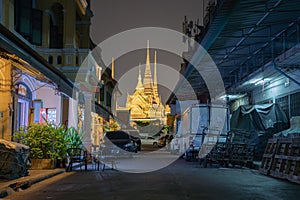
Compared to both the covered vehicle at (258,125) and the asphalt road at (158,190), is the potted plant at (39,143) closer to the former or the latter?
the asphalt road at (158,190)

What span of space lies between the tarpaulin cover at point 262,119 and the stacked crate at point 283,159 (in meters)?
5.93

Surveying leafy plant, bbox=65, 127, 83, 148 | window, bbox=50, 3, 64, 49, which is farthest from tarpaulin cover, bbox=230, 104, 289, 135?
window, bbox=50, 3, 64, 49

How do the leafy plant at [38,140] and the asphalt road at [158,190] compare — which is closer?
the asphalt road at [158,190]

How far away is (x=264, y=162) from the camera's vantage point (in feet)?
55.8

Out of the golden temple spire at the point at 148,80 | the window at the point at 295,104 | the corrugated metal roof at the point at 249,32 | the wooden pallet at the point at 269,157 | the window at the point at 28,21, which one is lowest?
the wooden pallet at the point at 269,157

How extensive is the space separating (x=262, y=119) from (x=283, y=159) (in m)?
8.62

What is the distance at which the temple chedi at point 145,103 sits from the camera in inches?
3948

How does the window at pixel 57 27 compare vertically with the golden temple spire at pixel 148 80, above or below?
below

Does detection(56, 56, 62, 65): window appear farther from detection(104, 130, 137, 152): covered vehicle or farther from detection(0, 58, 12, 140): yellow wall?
detection(0, 58, 12, 140): yellow wall

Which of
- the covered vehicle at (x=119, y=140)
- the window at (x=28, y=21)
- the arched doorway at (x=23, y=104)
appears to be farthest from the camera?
the covered vehicle at (x=119, y=140)

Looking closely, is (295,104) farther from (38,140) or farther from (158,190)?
(158,190)

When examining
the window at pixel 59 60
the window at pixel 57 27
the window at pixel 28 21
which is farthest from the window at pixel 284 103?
the window at pixel 57 27

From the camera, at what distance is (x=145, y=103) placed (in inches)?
4090

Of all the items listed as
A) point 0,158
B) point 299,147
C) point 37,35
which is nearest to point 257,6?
point 299,147
